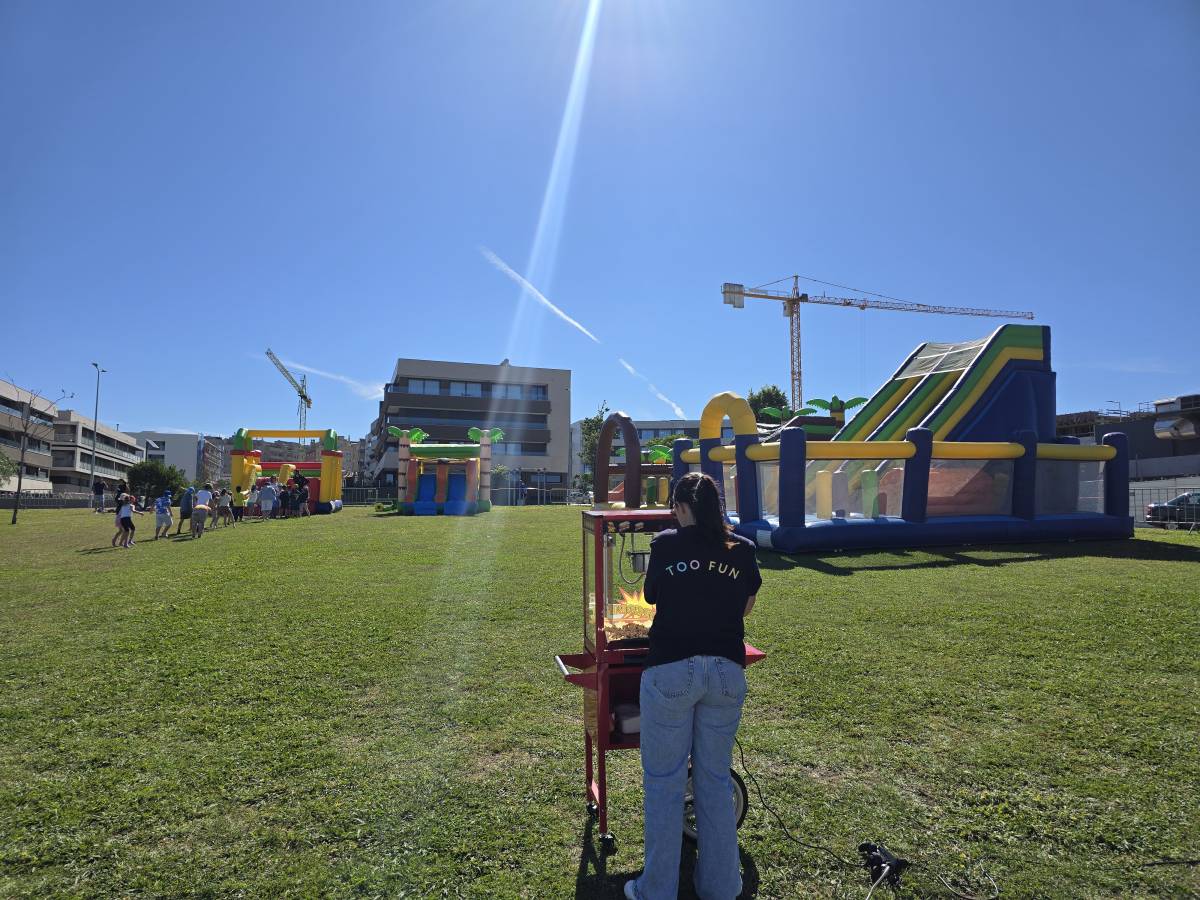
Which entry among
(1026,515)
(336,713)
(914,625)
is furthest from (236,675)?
(1026,515)

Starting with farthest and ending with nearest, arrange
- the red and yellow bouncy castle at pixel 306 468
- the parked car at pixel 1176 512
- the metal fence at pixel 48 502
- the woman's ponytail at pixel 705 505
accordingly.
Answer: the metal fence at pixel 48 502, the red and yellow bouncy castle at pixel 306 468, the parked car at pixel 1176 512, the woman's ponytail at pixel 705 505

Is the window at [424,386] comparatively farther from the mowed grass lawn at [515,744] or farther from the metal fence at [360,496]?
the mowed grass lawn at [515,744]

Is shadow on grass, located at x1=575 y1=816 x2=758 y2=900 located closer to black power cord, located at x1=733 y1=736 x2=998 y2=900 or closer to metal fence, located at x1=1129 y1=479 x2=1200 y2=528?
black power cord, located at x1=733 y1=736 x2=998 y2=900

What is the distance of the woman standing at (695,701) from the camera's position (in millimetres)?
2924

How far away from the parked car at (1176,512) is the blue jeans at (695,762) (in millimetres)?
25915

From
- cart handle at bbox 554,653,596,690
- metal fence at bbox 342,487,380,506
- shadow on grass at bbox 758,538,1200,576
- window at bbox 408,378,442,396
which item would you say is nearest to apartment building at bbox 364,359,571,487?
window at bbox 408,378,442,396

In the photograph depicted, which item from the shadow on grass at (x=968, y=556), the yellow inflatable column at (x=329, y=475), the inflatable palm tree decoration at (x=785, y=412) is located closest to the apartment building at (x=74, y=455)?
the yellow inflatable column at (x=329, y=475)

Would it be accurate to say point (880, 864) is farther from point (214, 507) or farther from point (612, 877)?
point (214, 507)

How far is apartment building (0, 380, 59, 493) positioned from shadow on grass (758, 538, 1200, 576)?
72856mm

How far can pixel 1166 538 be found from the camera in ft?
57.2

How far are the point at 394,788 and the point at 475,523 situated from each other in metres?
21.0

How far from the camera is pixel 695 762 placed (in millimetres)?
3027

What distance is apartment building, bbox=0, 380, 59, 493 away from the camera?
64769mm

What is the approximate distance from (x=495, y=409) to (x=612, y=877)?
2885 inches
